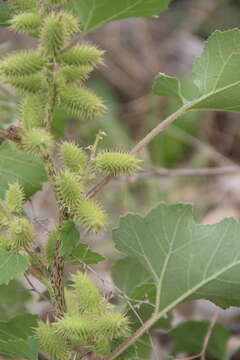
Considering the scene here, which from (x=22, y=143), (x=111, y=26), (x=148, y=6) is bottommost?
(x=22, y=143)

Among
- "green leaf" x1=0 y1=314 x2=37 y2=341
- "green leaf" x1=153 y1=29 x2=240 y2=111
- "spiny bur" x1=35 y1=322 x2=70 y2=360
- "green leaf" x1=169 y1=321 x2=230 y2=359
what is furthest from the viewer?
"green leaf" x1=169 y1=321 x2=230 y2=359

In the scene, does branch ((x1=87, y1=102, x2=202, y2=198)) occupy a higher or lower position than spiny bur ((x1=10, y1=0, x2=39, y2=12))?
lower

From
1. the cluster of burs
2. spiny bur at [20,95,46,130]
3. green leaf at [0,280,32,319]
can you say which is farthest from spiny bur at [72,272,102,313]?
green leaf at [0,280,32,319]

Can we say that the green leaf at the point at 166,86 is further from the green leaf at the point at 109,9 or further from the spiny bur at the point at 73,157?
the spiny bur at the point at 73,157

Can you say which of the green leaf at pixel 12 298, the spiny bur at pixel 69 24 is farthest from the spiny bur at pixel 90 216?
the green leaf at pixel 12 298

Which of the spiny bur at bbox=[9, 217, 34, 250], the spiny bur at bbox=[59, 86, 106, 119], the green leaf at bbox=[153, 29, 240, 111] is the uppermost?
the green leaf at bbox=[153, 29, 240, 111]

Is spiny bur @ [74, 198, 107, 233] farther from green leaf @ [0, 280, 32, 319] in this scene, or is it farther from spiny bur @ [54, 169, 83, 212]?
green leaf @ [0, 280, 32, 319]

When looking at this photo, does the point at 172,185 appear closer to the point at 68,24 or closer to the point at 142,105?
the point at 142,105

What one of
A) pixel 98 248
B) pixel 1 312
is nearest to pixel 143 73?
→ pixel 98 248

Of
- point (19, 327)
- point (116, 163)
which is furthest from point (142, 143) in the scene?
point (19, 327)

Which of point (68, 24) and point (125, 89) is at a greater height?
point (125, 89)
